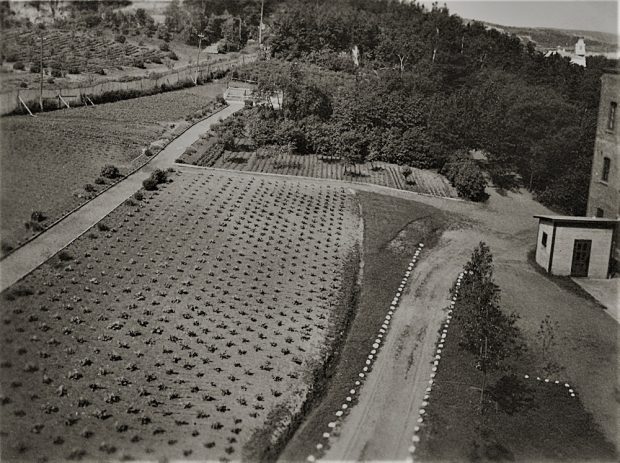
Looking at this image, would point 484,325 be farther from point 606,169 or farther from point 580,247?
point 606,169

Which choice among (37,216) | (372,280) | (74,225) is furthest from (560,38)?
(37,216)

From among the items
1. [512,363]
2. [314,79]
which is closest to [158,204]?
[512,363]

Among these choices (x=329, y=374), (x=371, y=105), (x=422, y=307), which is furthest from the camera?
(x=371, y=105)

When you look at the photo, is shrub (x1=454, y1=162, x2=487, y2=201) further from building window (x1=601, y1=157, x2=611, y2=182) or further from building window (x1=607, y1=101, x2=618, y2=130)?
building window (x1=607, y1=101, x2=618, y2=130)

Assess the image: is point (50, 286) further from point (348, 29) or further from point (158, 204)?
point (348, 29)

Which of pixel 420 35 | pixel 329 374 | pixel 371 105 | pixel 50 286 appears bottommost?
pixel 329 374

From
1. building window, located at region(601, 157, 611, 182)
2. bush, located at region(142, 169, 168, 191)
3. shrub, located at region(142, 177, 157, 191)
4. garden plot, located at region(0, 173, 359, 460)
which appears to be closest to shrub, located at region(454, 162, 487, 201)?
building window, located at region(601, 157, 611, 182)

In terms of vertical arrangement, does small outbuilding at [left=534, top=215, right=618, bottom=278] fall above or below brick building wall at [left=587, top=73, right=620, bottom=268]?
below
